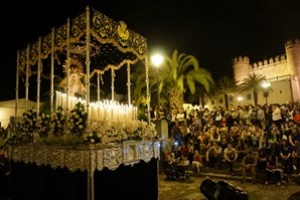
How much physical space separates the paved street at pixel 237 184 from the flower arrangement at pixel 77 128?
2918mm

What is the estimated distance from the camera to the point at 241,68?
4434 centimetres

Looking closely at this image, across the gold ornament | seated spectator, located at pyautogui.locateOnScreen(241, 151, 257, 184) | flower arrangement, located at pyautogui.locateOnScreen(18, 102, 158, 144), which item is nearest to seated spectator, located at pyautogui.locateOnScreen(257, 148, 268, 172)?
seated spectator, located at pyautogui.locateOnScreen(241, 151, 257, 184)

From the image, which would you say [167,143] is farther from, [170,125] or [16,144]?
[16,144]

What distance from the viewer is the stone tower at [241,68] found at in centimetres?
4403

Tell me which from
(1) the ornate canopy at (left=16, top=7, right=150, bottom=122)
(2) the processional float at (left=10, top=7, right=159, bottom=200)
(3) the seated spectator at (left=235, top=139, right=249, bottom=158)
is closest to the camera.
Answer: (2) the processional float at (left=10, top=7, right=159, bottom=200)

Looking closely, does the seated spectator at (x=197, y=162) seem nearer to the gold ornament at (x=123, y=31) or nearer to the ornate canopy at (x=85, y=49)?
the ornate canopy at (x=85, y=49)

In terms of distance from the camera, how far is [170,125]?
56.7 ft

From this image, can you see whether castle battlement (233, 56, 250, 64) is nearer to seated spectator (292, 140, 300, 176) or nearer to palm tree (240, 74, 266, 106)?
palm tree (240, 74, 266, 106)

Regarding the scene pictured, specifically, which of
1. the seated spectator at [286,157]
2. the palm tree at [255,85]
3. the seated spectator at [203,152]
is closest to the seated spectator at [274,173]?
the seated spectator at [286,157]

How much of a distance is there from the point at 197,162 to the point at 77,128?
8459mm

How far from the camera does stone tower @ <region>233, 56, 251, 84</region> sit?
44.0 m

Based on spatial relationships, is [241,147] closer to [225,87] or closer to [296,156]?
[296,156]

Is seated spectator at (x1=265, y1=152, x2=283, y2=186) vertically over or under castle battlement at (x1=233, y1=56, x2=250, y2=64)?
under

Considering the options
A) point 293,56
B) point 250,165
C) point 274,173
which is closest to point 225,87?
point 293,56
